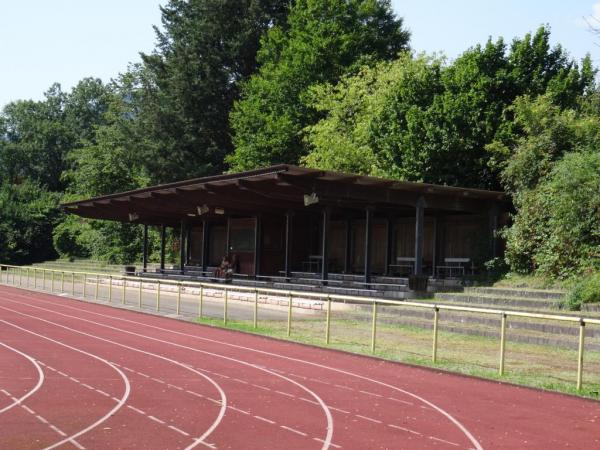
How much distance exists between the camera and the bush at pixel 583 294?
18281 millimetres

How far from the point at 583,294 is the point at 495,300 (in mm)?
2864

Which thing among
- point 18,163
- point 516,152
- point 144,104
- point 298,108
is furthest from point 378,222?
point 18,163

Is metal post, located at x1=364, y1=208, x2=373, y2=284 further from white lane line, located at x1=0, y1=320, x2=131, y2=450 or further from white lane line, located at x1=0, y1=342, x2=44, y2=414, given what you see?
white lane line, located at x1=0, y1=342, x2=44, y2=414

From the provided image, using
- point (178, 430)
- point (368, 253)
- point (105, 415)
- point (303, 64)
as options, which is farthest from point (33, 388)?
point (303, 64)

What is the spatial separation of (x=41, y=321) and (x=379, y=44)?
30315mm

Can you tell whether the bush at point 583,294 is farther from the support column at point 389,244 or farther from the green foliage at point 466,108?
the support column at point 389,244

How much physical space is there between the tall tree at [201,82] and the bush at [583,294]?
35.3m

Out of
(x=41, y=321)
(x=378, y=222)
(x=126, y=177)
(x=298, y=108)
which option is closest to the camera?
(x=41, y=321)

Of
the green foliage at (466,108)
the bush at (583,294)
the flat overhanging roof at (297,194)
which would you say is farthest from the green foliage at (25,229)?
the bush at (583,294)

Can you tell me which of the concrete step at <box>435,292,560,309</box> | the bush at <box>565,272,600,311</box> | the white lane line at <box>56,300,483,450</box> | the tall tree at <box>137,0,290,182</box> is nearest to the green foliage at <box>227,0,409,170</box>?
the tall tree at <box>137,0,290,182</box>

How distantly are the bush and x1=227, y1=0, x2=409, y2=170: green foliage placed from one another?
24716 mm

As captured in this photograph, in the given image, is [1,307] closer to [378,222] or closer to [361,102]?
[378,222]

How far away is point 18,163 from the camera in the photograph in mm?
86062

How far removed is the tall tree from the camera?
2009 inches
